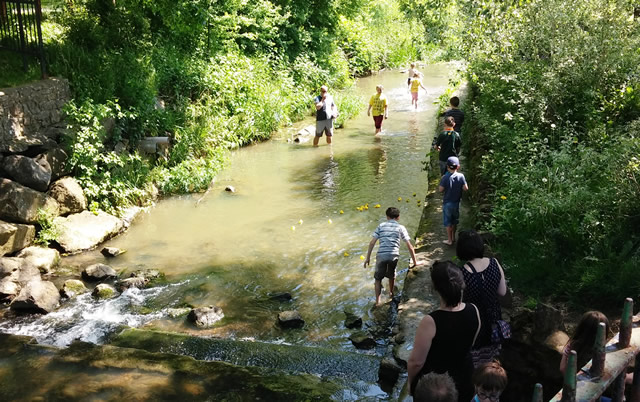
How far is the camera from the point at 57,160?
11414 millimetres

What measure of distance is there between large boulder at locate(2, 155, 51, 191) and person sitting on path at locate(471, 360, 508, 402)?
31.4 ft

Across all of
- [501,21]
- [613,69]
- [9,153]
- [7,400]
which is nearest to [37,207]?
[9,153]

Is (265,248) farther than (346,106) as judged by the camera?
No

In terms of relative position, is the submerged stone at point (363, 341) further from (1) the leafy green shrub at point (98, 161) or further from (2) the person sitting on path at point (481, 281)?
(1) the leafy green shrub at point (98, 161)

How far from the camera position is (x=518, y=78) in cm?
1128

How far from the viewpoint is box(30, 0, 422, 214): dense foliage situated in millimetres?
12416

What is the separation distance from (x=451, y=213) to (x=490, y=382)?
5.60m

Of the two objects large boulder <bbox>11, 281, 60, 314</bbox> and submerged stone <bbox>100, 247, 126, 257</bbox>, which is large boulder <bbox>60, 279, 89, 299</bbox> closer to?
large boulder <bbox>11, 281, 60, 314</bbox>

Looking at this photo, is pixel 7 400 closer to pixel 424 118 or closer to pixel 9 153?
pixel 9 153

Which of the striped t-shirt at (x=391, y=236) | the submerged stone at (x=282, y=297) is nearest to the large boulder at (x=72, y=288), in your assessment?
the submerged stone at (x=282, y=297)

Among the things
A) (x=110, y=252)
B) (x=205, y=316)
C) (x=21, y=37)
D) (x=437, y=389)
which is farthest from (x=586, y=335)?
(x=21, y=37)

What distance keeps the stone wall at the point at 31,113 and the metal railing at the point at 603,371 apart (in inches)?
422

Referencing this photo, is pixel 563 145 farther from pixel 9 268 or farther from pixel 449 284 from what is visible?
pixel 9 268

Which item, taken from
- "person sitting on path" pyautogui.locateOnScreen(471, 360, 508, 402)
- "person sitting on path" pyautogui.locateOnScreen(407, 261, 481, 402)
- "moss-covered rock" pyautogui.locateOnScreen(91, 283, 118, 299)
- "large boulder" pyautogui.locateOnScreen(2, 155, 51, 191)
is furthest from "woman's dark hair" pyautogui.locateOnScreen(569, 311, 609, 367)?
"large boulder" pyautogui.locateOnScreen(2, 155, 51, 191)
